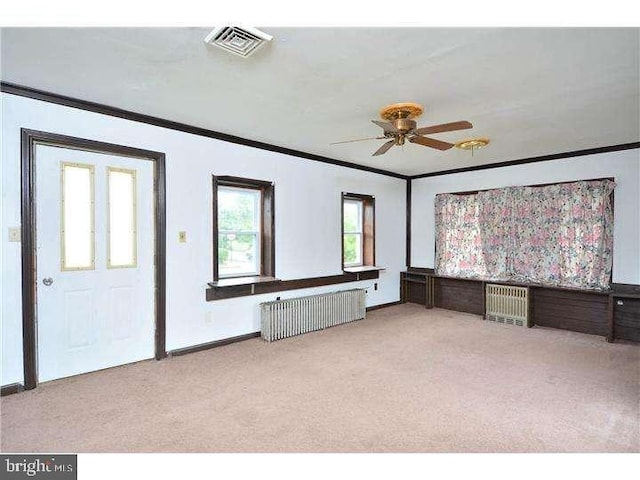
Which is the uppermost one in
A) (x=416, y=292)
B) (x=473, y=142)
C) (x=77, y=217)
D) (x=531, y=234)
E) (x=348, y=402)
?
(x=473, y=142)

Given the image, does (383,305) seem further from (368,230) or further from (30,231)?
(30,231)

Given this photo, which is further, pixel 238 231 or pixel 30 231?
pixel 238 231

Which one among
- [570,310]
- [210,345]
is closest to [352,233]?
[210,345]

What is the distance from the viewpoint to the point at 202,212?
3.67m

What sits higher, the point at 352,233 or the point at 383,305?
the point at 352,233

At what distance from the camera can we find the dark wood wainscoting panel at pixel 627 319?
396 cm

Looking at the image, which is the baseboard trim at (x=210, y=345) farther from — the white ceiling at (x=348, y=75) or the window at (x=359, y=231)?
the white ceiling at (x=348, y=75)

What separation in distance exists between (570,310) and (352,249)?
10.2 feet

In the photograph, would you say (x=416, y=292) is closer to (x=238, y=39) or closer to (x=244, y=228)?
(x=244, y=228)

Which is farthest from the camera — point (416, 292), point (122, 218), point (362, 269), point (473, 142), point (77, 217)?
point (416, 292)

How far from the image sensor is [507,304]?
16.0 ft

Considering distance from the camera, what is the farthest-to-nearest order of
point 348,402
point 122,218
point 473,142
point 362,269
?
point 362,269
point 473,142
point 122,218
point 348,402

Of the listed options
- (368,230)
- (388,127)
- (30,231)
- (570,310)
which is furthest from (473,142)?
(30,231)

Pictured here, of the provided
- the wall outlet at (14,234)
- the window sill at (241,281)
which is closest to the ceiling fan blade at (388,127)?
the window sill at (241,281)
